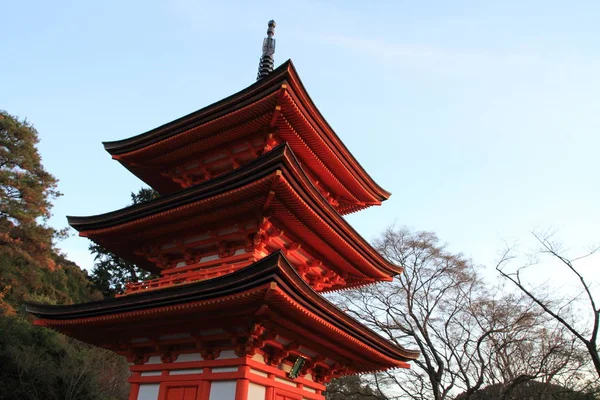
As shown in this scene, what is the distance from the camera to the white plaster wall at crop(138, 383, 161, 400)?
10891mm

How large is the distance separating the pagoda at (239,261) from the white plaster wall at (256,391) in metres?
0.05

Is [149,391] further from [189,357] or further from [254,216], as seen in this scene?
[254,216]

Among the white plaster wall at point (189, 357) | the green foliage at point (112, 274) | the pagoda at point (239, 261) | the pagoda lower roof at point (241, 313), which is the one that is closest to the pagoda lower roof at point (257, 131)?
the pagoda at point (239, 261)

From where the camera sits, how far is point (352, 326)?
10.4m

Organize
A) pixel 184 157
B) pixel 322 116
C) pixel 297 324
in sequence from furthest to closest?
pixel 184 157
pixel 322 116
pixel 297 324

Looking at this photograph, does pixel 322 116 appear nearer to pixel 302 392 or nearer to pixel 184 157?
pixel 184 157

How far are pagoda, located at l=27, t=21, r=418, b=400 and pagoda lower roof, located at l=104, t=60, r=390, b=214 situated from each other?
0.15 feet

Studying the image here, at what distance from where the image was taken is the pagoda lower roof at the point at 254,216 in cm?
1019

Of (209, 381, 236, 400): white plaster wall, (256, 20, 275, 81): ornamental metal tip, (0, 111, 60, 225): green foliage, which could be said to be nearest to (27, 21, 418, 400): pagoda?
(209, 381, 236, 400): white plaster wall

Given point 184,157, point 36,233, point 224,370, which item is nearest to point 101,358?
point 36,233

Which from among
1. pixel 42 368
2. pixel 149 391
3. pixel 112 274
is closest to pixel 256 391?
pixel 149 391

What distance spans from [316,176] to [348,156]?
125 cm

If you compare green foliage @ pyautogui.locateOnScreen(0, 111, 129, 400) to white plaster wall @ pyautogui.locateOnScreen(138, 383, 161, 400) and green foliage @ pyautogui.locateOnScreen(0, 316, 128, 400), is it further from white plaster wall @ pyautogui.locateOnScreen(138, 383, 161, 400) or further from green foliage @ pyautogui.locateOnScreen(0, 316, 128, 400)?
white plaster wall @ pyautogui.locateOnScreen(138, 383, 161, 400)

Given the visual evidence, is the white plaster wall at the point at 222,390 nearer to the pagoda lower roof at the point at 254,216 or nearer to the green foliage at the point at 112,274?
the pagoda lower roof at the point at 254,216
